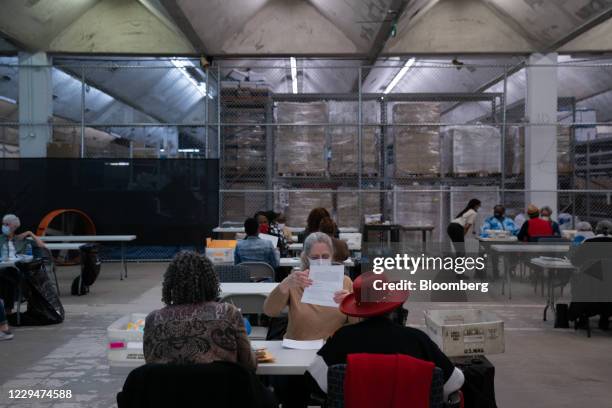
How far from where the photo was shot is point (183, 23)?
45.3 feet

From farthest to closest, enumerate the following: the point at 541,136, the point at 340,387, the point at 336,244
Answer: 1. the point at 541,136
2. the point at 336,244
3. the point at 340,387

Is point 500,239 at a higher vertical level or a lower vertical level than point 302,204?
lower

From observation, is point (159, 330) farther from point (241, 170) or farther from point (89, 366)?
point (241, 170)

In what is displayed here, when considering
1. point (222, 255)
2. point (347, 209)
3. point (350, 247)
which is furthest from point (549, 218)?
point (222, 255)

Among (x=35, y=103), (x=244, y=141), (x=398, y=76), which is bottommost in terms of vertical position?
(x=244, y=141)

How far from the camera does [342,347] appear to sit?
11.0 feet

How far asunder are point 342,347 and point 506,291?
31.5 feet

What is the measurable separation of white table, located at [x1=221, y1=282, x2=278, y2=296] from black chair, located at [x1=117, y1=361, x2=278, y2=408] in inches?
117

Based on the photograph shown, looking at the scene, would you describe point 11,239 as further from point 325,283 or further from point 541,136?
point 541,136

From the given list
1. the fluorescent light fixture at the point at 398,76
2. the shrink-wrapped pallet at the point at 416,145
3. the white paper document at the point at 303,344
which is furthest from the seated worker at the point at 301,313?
the fluorescent light fixture at the point at 398,76

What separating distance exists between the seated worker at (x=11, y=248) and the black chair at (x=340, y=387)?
6.68 metres

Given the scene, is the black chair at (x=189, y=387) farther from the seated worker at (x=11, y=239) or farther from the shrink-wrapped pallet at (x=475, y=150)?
the shrink-wrapped pallet at (x=475, y=150)

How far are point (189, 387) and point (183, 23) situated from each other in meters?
11.8

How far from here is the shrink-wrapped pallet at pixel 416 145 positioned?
616 inches
